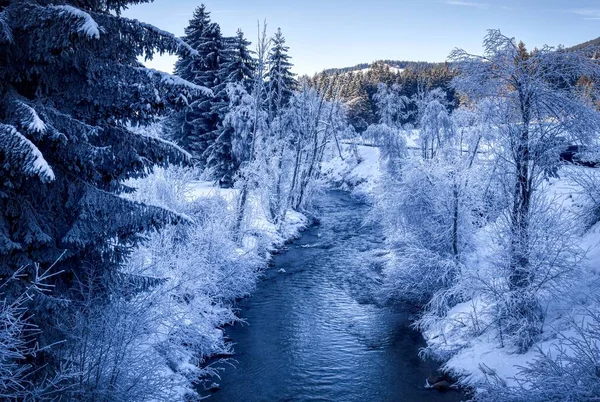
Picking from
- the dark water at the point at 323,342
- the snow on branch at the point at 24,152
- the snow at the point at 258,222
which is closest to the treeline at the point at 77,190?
the snow on branch at the point at 24,152

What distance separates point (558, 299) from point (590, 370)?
475cm

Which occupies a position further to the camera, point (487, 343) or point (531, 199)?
point (531, 199)

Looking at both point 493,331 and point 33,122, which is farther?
point 493,331

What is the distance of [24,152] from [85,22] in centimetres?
188

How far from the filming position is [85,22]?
17.6 ft

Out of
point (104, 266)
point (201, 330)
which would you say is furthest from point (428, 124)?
point (104, 266)

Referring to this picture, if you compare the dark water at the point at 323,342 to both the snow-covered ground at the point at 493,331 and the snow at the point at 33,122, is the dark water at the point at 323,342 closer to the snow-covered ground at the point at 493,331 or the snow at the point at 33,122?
the snow-covered ground at the point at 493,331

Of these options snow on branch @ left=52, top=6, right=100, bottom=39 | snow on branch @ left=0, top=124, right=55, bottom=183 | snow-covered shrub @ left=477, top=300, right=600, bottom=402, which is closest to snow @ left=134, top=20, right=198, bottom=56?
snow on branch @ left=52, top=6, right=100, bottom=39

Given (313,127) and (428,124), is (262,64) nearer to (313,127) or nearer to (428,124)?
(313,127)

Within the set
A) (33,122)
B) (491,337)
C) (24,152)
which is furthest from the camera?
(491,337)

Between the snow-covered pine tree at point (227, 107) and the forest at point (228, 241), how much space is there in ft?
3.25

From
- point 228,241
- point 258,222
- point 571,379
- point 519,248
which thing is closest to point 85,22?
point 571,379

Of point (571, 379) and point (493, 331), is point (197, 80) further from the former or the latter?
point (571, 379)

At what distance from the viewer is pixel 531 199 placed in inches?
520
